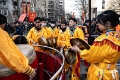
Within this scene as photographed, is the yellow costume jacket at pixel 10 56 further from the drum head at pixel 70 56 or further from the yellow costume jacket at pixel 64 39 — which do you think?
the yellow costume jacket at pixel 64 39

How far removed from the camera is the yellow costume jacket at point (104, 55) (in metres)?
2.91

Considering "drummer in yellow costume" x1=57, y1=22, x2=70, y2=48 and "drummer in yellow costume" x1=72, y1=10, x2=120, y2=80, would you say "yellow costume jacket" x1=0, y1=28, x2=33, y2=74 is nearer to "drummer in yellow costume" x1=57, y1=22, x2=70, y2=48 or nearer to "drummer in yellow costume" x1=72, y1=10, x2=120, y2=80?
"drummer in yellow costume" x1=72, y1=10, x2=120, y2=80

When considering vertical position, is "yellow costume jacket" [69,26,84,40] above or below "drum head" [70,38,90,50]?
below

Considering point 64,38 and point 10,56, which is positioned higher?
point 10,56

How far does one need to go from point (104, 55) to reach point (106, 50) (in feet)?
0.24

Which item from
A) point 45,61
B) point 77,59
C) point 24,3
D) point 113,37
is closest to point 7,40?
point 113,37

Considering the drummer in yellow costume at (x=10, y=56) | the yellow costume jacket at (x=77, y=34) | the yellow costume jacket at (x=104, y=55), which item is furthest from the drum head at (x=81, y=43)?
the yellow costume jacket at (x=77, y=34)

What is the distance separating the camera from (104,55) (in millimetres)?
2918

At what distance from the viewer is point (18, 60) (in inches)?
92.8

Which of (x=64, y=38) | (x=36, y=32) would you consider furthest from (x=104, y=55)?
(x=36, y=32)

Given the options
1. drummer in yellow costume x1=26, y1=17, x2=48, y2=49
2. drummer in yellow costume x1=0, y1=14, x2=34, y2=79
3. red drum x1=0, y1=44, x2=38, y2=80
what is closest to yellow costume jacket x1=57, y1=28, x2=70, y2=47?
drummer in yellow costume x1=26, y1=17, x2=48, y2=49

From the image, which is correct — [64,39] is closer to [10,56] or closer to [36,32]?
[36,32]

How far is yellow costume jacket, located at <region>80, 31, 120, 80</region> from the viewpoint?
2910 millimetres

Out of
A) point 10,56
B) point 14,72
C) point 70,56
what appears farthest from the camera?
point 70,56
